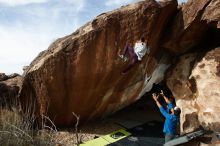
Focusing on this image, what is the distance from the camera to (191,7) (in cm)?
820

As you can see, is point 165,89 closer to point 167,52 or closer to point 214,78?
point 167,52

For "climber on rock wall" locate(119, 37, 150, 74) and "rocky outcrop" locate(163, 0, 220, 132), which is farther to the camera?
"climber on rock wall" locate(119, 37, 150, 74)

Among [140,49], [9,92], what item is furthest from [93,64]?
[9,92]

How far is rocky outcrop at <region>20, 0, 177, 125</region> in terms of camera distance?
27.3 ft

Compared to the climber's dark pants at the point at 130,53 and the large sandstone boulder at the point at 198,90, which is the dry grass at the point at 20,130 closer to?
the climber's dark pants at the point at 130,53

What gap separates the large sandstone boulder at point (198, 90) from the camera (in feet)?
24.3

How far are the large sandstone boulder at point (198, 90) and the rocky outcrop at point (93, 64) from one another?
817mm

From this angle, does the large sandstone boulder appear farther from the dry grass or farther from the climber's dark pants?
the dry grass

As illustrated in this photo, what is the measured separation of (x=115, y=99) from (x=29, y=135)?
2.38m

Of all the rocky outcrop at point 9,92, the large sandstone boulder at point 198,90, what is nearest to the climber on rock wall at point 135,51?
the large sandstone boulder at point 198,90

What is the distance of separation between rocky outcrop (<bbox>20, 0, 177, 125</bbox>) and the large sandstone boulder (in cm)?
82

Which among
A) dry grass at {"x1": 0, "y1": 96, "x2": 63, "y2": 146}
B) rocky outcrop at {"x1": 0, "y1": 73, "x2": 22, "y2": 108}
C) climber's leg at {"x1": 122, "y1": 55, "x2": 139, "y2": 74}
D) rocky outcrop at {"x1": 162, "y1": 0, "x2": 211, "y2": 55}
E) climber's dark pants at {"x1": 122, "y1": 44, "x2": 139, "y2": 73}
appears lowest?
dry grass at {"x1": 0, "y1": 96, "x2": 63, "y2": 146}

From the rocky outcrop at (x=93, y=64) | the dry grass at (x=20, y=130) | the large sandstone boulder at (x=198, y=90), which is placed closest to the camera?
the large sandstone boulder at (x=198, y=90)

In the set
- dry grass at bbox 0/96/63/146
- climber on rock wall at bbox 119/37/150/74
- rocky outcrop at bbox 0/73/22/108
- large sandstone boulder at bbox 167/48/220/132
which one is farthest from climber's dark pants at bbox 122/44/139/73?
rocky outcrop at bbox 0/73/22/108
